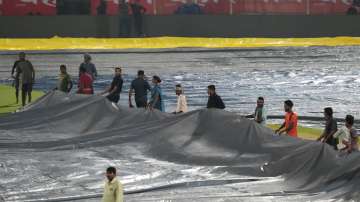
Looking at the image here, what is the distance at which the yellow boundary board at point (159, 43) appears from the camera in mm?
44562

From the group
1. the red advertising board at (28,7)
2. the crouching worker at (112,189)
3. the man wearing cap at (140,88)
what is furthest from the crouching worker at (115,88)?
the red advertising board at (28,7)

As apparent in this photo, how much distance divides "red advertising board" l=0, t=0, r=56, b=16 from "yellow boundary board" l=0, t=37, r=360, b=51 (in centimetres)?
189

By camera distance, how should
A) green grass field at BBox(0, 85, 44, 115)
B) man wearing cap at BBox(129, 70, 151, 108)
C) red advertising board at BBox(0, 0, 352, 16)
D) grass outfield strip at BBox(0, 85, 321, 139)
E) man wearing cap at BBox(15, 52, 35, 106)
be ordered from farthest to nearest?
red advertising board at BBox(0, 0, 352, 16) → man wearing cap at BBox(15, 52, 35, 106) → green grass field at BBox(0, 85, 44, 115) → man wearing cap at BBox(129, 70, 151, 108) → grass outfield strip at BBox(0, 85, 321, 139)

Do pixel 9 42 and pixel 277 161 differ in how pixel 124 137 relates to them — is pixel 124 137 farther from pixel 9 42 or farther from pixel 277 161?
pixel 9 42

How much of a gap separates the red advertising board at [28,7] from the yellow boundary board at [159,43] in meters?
1.89

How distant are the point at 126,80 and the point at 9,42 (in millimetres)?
Answer: 11668

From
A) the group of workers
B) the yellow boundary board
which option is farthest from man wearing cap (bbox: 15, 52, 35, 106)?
the yellow boundary board

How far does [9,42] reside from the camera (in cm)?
4444

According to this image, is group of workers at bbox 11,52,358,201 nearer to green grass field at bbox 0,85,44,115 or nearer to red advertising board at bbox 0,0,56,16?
green grass field at bbox 0,85,44,115

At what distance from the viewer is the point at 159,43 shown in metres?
45.8

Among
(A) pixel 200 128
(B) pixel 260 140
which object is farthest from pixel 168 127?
(B) pixel 260 140

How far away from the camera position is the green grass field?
27359 mm

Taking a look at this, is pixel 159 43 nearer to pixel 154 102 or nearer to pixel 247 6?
pixel 247 6

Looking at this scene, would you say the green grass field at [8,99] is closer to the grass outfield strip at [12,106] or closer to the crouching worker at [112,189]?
the grass outfield strip at [12,106]
